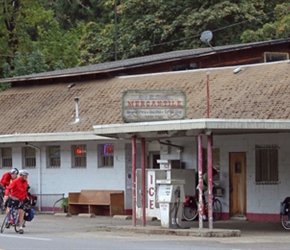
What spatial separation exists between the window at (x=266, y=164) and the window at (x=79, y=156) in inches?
302

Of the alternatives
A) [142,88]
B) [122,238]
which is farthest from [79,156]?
[122,238]

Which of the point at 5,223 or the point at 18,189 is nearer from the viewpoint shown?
the point at 18,189

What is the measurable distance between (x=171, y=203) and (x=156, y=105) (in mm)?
2831

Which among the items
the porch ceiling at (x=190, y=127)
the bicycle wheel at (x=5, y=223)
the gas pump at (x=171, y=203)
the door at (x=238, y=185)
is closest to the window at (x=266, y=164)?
the door at (x=238, y=185)

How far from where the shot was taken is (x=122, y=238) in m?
24.2

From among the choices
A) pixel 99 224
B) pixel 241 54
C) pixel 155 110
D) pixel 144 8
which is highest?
pixel 144 8

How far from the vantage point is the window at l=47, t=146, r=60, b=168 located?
3675cm

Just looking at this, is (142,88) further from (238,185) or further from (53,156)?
(238,185)

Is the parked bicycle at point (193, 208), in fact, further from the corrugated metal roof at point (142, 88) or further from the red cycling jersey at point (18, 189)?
the red cycling jersey at point (18, 189)

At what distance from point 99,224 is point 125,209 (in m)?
3.90

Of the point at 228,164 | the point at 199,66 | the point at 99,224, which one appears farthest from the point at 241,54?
the point at 99,224

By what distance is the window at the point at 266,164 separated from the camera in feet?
99.3

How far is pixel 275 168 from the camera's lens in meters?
30.3

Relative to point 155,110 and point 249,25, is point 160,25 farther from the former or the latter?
point 155,110
